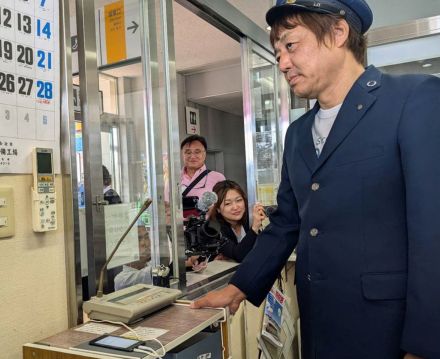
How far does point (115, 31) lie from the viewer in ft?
5.21

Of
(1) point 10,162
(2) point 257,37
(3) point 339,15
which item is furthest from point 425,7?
(1) point 10,162

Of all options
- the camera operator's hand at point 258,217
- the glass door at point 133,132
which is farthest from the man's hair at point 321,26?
the camera operator's hand at point 258,217

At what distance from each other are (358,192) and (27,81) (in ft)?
2.94

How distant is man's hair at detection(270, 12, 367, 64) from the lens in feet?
3.44

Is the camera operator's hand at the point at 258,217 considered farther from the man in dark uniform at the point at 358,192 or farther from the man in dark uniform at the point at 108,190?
the man in dark uniform at the point at 358,192

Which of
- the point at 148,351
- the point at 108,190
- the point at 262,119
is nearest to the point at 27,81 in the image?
the point at 108,190

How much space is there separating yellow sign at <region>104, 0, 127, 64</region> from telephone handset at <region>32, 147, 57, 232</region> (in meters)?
0.57

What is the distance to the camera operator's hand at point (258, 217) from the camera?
2.30 metres

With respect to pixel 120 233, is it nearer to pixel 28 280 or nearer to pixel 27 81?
pixel 28 280

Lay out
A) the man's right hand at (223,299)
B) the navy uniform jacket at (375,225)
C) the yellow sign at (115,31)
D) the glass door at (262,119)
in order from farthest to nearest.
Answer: the glass door at (262,119) → the yellow sign at (115,31) → the man's right hand at (223,299) → the navy uniform jacket at (375,225)

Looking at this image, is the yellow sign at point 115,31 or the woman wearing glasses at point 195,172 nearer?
the yellow sign at point 115,31

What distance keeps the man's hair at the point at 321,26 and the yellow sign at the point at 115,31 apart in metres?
0.70

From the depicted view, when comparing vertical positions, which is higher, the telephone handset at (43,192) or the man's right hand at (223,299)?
the telephone handset at (43,192)

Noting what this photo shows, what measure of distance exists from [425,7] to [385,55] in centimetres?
42
